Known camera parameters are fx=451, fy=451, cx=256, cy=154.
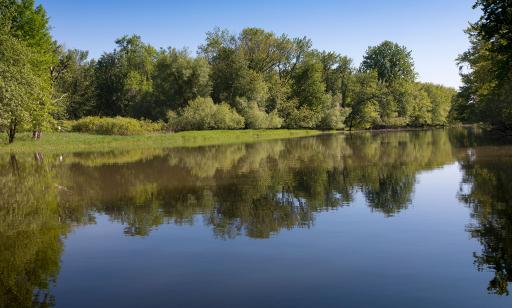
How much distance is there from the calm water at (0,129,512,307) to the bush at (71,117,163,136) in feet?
132

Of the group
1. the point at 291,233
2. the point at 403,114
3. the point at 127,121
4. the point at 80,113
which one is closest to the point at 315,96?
A: the point at 403,114

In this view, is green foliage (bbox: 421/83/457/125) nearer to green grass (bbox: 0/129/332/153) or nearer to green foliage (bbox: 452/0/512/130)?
green foliage (bbox: 452/0/512/130)

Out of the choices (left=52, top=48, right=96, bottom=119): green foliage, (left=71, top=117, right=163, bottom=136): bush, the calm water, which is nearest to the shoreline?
(left=71, top=117, right=163, bottom=136): bush

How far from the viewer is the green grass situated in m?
47.0

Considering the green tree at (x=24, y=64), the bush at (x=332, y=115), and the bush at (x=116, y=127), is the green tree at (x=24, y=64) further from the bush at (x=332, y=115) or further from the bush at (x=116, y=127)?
the bush at (x=332, y=115)

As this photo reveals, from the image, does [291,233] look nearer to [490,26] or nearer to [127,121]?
[490,26]

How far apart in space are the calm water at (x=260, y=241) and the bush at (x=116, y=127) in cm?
4021

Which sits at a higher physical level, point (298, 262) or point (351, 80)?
point (351, 80)

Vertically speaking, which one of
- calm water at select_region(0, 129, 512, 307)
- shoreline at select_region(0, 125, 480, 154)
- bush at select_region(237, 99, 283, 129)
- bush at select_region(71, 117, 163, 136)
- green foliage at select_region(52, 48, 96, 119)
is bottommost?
calm water at select_region(0, 129, 512, 307)

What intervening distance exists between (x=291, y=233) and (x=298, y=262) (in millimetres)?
2695

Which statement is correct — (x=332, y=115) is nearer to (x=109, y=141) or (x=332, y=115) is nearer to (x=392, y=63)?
(x=392, y=63)

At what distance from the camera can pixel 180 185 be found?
22.8m

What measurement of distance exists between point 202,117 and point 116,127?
566 inches

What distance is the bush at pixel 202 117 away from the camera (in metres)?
72.6
